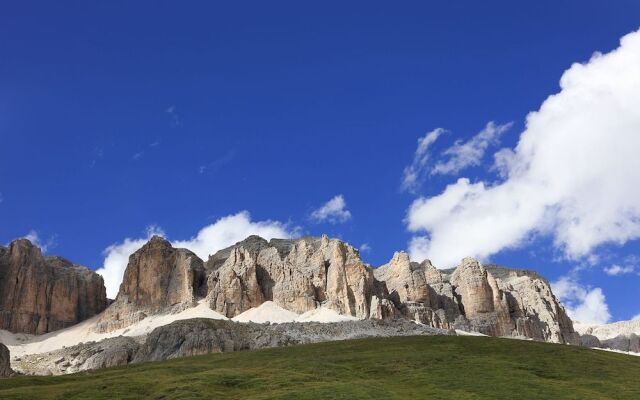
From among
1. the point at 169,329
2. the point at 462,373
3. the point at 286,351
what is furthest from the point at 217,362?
the point at 169,329

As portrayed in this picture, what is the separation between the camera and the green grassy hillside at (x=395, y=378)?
75.6m

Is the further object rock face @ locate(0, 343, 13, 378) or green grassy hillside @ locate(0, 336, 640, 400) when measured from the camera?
rock face @ locate(0, 343, 13, 378)

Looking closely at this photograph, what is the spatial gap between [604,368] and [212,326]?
12373 cm

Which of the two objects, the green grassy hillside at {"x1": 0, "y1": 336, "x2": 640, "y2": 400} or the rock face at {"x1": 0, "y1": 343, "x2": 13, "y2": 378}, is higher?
the rock face at {"x1": 0, "y1": 343, "x2": 13, "y2": 378}

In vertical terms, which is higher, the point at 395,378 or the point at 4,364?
the point at 4,364

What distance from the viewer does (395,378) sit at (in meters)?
89.4

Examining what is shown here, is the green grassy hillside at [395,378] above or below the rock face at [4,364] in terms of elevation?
below

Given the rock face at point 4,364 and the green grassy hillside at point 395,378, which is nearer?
the green grassy hillside at point 395,378

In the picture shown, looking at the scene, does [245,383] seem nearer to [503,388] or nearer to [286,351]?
[503,388]

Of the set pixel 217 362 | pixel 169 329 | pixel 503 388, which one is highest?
pixel 169 329

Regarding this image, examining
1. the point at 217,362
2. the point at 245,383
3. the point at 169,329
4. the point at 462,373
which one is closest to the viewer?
the point at 245,383

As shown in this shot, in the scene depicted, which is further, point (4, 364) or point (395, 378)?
point (4, 364)

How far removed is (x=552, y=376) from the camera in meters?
90.8

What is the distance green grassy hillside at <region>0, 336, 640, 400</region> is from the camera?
75625 mm
